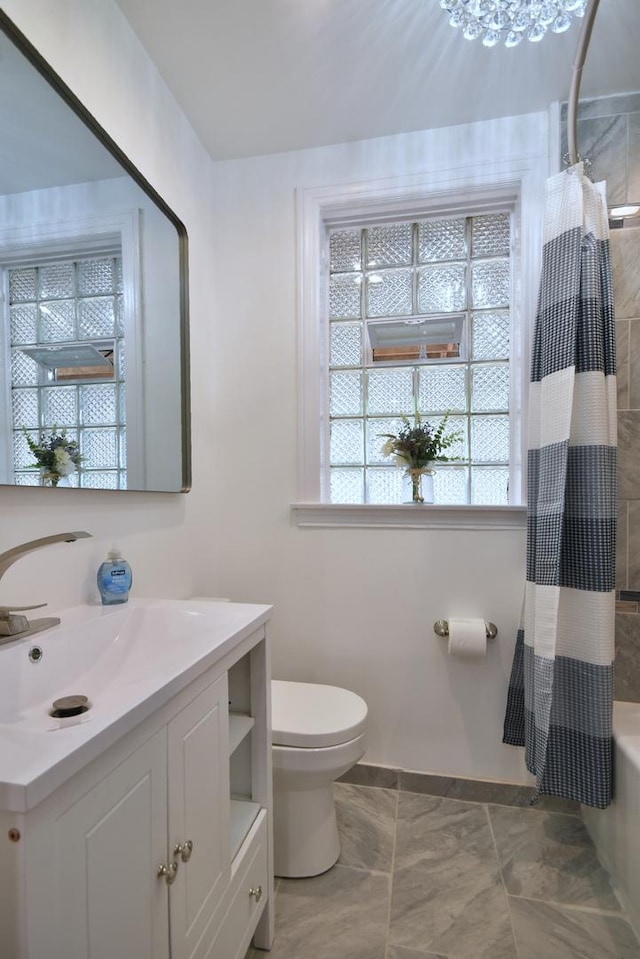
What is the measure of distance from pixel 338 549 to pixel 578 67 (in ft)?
5.33

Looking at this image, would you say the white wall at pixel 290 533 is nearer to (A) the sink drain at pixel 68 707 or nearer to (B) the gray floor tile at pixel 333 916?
(B) the gray floor tile at pixel 333 916

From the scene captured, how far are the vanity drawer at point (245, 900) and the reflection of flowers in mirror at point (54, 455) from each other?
937 mm

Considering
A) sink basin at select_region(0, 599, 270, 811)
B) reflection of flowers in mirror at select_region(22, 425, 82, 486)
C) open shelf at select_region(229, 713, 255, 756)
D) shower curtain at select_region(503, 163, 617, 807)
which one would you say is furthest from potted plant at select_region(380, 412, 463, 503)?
Answer: reflection of flowers in mirror at select_region(22, 425, 82, 486)

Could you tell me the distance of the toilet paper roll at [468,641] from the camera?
160 cm

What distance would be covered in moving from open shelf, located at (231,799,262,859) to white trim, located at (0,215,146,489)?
0.86 meters

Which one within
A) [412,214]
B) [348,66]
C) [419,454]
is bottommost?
[419,454]

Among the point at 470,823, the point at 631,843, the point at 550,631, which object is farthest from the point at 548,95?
the point at 470,823

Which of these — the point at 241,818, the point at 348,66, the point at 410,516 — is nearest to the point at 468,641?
the point at 410,516

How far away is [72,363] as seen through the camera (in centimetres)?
112

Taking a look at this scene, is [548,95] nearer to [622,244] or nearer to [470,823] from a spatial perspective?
[622,244]

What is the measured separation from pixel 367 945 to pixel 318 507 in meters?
1.25

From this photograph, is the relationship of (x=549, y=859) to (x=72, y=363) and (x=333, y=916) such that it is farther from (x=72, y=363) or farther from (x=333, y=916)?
(x=72, y=363)

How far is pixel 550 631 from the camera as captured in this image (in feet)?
4.41

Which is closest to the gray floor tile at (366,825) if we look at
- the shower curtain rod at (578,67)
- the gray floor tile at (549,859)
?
the gray floor tile at (549,859)
